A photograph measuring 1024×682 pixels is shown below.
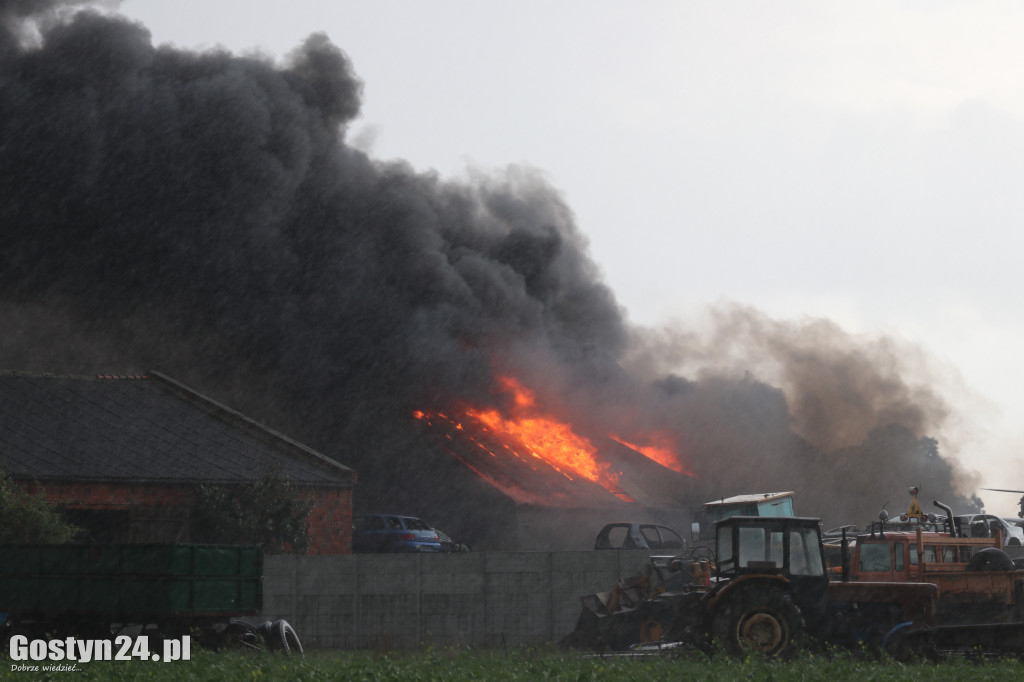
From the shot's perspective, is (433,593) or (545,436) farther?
(545,436)

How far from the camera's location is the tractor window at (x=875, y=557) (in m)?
18.5

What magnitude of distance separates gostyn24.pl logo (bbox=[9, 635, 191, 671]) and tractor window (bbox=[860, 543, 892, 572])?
11441mm

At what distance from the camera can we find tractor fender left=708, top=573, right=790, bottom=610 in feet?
54.1

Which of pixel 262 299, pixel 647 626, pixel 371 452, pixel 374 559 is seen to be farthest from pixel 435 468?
pixel 647 626

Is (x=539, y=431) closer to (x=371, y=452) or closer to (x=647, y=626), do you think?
(x=371, y=452)

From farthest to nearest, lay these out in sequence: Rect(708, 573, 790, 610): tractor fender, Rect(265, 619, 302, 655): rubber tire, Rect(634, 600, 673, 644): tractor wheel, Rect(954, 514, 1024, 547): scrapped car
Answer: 1. Rect(954, 514, 1024, 547): scrapped car
2. Rect(634, 600, 673, 644): tractor wheel
3. Rect(265, 619, 302, 655): rubber tire
4. Rect(708, 573, 790, 610): tractor fender

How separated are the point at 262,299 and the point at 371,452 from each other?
8.61m

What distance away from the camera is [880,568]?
18.6 m

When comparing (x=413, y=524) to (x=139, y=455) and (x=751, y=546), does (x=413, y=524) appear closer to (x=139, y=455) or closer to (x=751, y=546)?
(x=139, y=455)

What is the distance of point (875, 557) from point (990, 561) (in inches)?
72.7

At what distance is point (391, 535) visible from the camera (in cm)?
3194

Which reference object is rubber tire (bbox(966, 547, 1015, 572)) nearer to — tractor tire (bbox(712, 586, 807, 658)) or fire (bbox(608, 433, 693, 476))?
tractor tire (bbox(712, 586, 807, 658))

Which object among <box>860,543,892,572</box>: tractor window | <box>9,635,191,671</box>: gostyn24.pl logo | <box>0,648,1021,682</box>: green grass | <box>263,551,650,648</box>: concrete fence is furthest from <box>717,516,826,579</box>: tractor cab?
<box>9,635,191,671</box>: gostyn24.pl logo

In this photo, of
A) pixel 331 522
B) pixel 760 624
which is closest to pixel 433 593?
pixel 331 522
